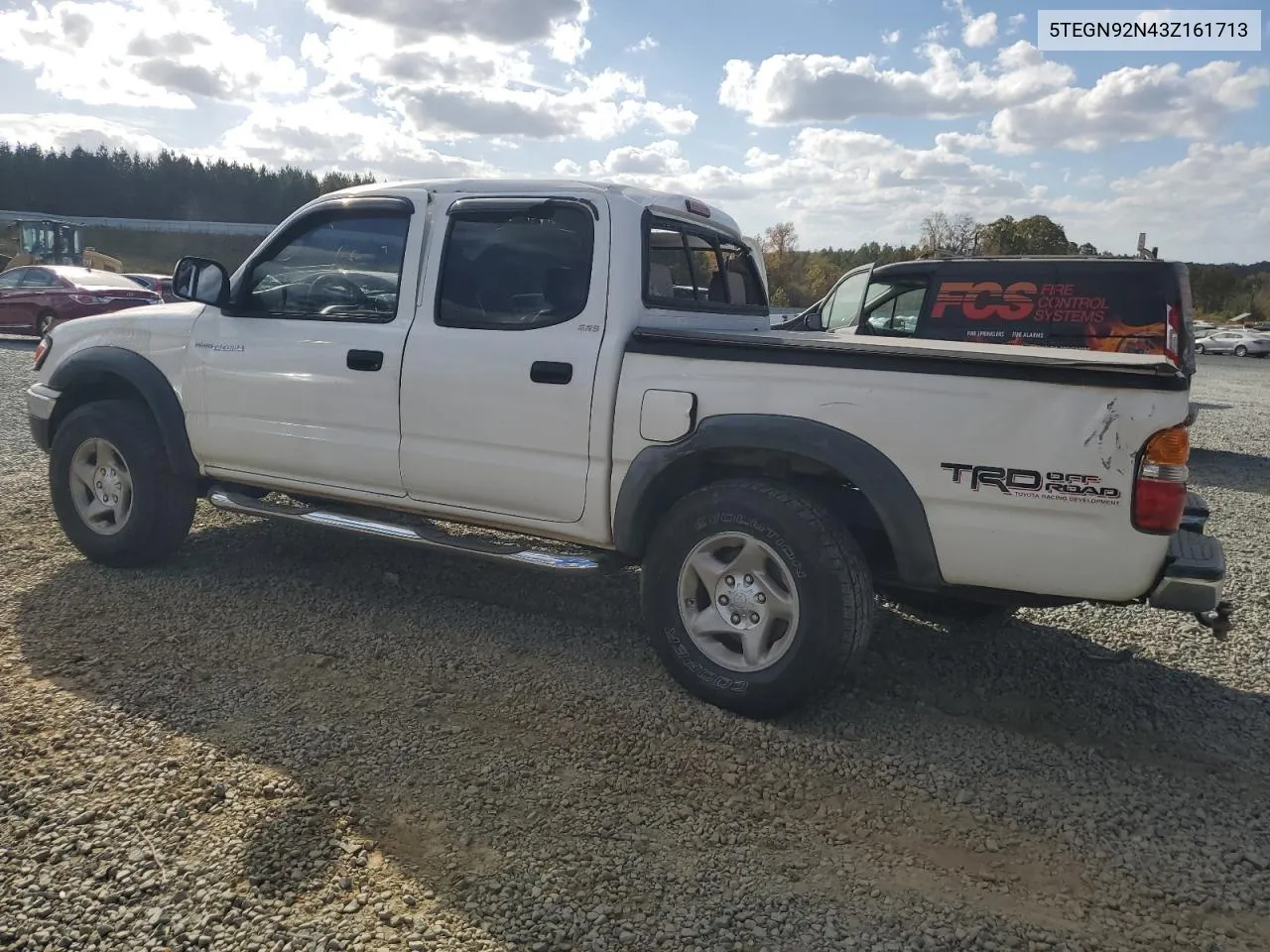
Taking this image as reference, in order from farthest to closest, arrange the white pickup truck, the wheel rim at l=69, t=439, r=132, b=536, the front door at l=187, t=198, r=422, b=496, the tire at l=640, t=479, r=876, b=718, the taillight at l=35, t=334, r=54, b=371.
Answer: the taillight at l=35, t=334, r=54, b=371 < the wheel rim at l=69, t=439, r=132, b=536 < the front door at l=187, t=198, r=422, b=496 < the tire at l=640, t=479, r=876, b=718 < the white pickup truck

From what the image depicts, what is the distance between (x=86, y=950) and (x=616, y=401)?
238 centimetres

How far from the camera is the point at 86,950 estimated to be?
2322 mm

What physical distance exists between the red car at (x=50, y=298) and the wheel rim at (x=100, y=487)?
13149mm

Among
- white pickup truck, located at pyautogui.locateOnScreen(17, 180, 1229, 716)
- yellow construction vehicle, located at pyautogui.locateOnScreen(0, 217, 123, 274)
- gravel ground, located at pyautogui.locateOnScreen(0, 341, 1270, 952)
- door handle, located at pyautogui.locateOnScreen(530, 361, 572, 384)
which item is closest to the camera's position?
gravel ground, located at pyautogui.locateOnScreen(0, 341, 1270, 952)

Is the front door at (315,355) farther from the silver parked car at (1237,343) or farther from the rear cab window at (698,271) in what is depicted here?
the silver parked car at (1237,343)

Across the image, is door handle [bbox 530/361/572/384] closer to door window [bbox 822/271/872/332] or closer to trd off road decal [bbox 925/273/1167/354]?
trd off road decal [bbox 925/273/1167/354]

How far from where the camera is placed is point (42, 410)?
5219 millimetres

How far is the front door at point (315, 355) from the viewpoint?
4.34 meters

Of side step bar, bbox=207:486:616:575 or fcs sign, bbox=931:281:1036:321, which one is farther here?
fcs sign, bbox=931:281:1036:321

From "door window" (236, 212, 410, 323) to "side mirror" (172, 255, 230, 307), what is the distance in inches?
3.4

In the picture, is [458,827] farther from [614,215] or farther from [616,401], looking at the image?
[614,215]

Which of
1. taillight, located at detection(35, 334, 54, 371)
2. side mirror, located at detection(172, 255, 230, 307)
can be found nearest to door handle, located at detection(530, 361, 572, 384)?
side mirror, located at detection(172, 255, 230, 307)

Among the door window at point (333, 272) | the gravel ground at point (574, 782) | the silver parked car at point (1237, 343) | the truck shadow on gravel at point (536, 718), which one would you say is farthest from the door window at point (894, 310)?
the silver parked car at point (1237, 343)

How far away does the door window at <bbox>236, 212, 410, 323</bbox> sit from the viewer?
441cm
